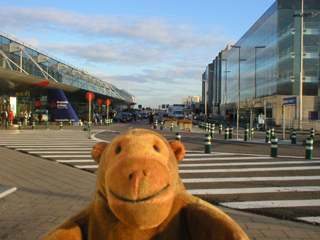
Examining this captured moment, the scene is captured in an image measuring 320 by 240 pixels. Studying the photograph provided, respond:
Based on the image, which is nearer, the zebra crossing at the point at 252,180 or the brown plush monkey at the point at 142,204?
the brown plush monkey at the point at 142,204

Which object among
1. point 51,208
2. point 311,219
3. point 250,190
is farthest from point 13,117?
point 311,219

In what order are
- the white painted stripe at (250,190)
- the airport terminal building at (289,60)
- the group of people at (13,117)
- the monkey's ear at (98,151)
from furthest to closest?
the airport terminal building at (289,60) < the group of people at (13,117) < the white painted stripe at (250,190) < the monkey's ear at (98,151)

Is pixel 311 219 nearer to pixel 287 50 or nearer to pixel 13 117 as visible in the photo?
pixel 13 117

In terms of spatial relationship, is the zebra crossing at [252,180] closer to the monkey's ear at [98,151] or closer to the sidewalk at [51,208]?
the sidewalk at [51,208]

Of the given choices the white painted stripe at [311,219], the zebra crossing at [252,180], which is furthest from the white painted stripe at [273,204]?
the white painted stripe at [311,219]

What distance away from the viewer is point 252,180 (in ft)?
25.0

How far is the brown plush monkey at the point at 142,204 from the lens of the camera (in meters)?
1.74

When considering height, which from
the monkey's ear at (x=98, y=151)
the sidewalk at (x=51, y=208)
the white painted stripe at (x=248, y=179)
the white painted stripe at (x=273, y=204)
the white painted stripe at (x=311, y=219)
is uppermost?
the monkey's ear at (x=98, y=151)

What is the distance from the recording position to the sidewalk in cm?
405

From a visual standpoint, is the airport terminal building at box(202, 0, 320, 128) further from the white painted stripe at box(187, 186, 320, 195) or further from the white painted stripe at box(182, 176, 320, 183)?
the white painted stripe at box(187, 186, 320, 195)

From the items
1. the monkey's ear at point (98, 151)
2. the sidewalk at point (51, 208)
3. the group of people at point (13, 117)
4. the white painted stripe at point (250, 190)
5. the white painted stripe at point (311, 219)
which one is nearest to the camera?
the monkey's ear at point (98, 151)

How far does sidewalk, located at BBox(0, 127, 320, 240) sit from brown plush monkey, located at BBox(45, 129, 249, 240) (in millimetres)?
2237

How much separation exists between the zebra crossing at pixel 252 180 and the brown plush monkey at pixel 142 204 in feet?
11.7

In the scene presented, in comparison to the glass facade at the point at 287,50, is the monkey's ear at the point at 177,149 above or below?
below
